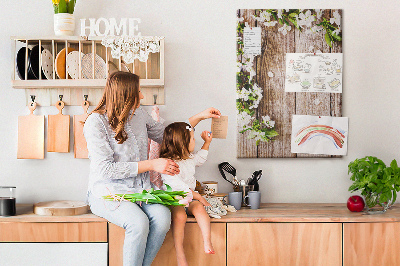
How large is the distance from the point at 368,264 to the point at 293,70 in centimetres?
116

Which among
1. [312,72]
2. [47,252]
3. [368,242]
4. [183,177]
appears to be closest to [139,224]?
[183,177]

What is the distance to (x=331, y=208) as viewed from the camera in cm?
222

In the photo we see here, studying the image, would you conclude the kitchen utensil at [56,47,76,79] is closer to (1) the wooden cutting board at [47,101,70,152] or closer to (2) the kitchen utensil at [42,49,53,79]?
(2) the kitchen utensil at [42,49,53,79]

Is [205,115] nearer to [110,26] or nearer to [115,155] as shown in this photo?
[115,155]

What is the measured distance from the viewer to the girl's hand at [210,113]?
7.16ft

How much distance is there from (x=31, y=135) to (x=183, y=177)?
1003 millimetres

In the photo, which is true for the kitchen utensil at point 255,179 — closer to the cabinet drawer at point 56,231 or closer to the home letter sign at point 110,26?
the cabinet drawer at point 56,231

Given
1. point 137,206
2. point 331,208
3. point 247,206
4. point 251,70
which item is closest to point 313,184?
point 331,208

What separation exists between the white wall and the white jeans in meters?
0.55

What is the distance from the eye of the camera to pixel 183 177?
2.07 metres

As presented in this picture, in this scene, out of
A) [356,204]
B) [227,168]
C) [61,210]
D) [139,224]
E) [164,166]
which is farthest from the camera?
[227,168]

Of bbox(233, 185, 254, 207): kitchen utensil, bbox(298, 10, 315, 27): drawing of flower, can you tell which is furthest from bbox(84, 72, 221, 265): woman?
bbox(298, 10, 315, 27): drawing of flower

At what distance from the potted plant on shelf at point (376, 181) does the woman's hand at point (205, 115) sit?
83 centimetres

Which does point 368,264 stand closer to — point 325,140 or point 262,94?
point 325,140
